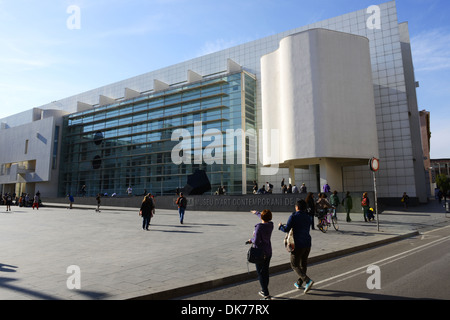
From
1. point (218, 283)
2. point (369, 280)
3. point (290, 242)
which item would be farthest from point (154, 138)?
point (369, 280)

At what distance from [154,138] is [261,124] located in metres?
16.9

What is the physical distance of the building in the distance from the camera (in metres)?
27.1

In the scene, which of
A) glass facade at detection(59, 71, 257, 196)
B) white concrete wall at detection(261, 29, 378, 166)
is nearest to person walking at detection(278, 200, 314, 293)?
white concrete wall at detection(261, 29, 378, 166)

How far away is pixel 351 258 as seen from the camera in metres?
7.97

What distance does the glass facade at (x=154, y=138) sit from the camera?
36312 millimetres

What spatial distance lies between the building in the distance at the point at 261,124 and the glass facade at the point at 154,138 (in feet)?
0.57

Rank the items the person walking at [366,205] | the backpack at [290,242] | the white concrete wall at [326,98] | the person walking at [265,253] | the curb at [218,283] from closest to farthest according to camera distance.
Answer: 1. the person walking at [265,253]
2. the curb at [218,283]
3. the backpack at [290,242]
4. the person walking at [366,205]
5. the white concrete wall at [326,98]

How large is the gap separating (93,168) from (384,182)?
45.4 metres

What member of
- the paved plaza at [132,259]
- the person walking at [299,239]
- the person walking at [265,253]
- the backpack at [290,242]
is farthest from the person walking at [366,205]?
the person walking at [265,253]

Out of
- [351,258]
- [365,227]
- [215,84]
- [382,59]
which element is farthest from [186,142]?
[351,258]

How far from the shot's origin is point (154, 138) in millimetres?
44344

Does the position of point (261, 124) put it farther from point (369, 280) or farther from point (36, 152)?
point (36, 152)

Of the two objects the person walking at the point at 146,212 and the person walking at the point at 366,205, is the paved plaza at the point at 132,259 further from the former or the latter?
the person walking at the point at 366,205

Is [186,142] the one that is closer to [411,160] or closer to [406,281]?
[411,160]
